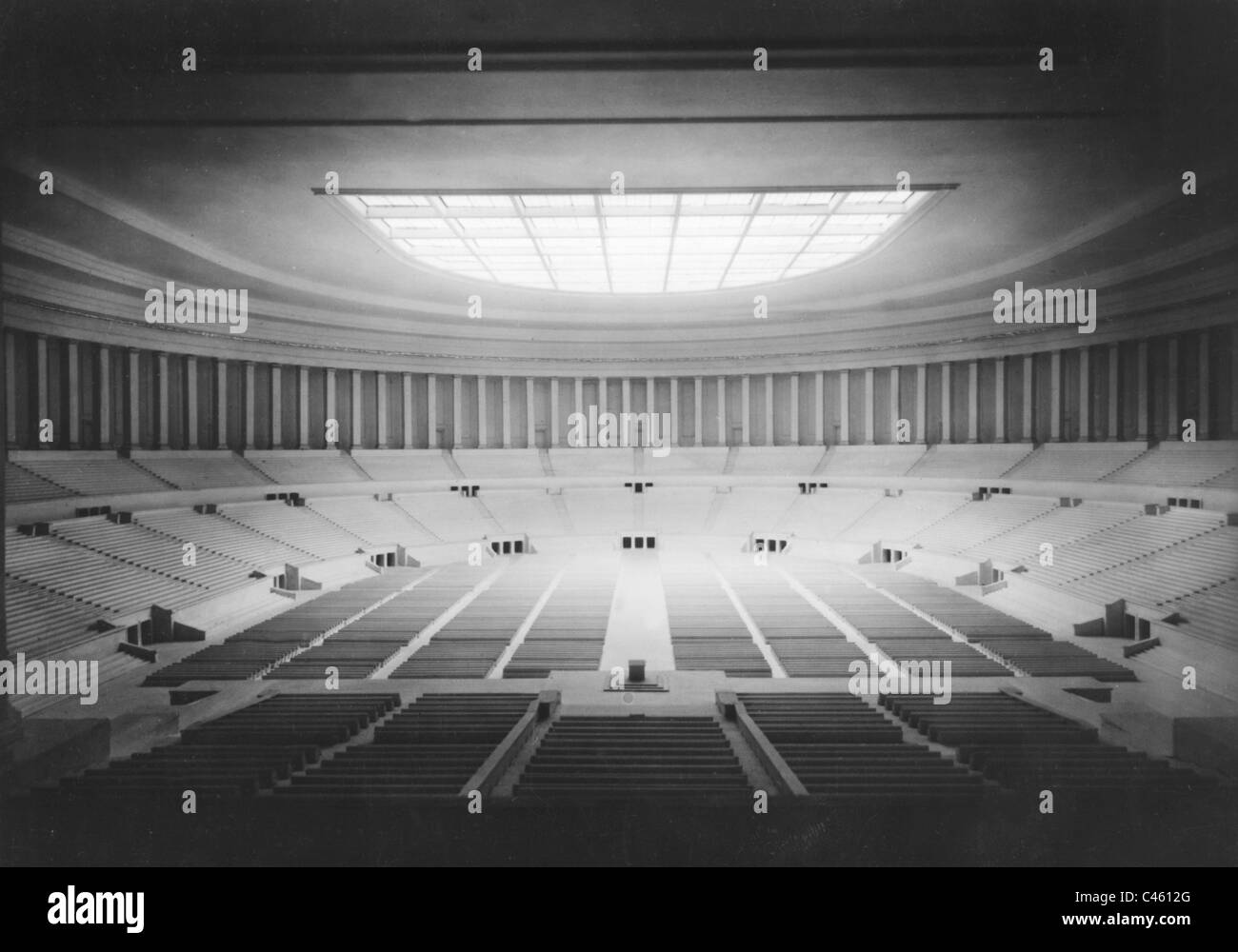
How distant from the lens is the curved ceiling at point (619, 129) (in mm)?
7598

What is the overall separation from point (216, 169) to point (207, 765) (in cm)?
1058

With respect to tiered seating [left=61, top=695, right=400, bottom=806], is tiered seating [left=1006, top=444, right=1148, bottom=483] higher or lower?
higher

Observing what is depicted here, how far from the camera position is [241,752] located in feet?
23.2

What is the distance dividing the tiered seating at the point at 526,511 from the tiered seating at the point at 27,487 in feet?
45.4

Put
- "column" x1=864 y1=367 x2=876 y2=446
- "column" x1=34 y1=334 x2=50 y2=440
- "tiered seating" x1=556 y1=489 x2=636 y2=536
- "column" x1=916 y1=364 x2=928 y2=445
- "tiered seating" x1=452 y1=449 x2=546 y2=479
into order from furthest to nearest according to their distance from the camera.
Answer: "tiered seating" x1=452 y1=449 x2=546 y2=479
"column" x1=864 y1=367 x2=876 y2=446
"tiered seating" x1=556 y1=489 x2=636 y2=536
"column" x1=916 y1=364 x2=928 y2=445
"column" x1=34 y1=334 x2=50 y2=440

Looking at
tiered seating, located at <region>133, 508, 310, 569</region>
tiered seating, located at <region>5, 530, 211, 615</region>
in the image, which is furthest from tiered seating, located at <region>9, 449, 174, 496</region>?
tiered seating, located at <region>5, 530, 211, 615</region>

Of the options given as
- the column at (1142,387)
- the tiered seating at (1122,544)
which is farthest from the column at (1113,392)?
the tiered seating at (1122,544)

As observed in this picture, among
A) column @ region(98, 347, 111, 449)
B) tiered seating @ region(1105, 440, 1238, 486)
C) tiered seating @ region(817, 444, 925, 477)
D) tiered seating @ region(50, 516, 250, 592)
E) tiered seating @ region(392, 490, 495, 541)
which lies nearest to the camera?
tiered seating @ region(50, 516, 250, 592)

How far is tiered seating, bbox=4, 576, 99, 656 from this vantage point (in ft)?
36.5

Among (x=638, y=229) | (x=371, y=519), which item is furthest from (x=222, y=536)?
(x=638, y=229)

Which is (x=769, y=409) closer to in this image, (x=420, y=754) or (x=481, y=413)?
(x=481, y=413)

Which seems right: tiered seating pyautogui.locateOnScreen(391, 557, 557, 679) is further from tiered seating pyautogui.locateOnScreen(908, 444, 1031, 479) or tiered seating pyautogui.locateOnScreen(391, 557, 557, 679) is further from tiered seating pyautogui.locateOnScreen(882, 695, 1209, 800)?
tiered seating pyautogui.locateOnScreen(908, 444, 1031, 479)

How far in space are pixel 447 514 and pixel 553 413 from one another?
22.6ft

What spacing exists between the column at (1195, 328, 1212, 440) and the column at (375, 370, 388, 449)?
27889 mm
